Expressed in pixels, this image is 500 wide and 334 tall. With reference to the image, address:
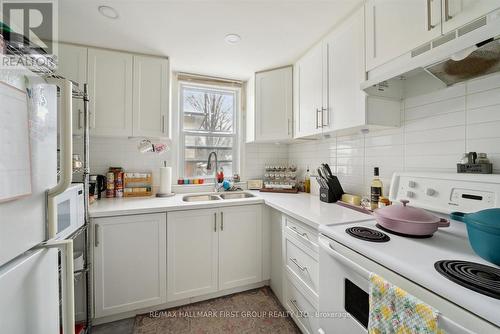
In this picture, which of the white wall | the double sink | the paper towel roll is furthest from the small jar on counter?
the paper towel roll

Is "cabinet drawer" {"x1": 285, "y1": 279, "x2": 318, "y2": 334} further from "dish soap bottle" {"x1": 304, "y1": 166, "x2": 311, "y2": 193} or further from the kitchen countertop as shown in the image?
"dish soap bottle" {"x1": 304, "y1": 166, "x2": 311, "y2": 193}

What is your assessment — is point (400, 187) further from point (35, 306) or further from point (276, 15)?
point (35, 306)

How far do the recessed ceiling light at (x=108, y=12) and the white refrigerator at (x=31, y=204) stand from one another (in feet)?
3.14

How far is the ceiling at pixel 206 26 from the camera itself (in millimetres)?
1326

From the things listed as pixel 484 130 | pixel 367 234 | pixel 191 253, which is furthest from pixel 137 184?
pixel 484 130

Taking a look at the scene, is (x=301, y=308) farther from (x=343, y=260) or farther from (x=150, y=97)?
(x=150, y=97)

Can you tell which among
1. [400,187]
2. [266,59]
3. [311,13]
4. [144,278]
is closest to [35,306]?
[144,278]

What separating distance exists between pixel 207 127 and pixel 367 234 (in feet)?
6.84

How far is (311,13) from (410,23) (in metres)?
0.65

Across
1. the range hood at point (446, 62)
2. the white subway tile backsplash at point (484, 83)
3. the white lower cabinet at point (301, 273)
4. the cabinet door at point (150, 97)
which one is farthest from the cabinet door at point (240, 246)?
the white subway tile backsplash at point (484, 83)

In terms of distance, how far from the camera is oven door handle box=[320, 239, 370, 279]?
760 mm

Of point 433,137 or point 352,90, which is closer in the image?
point 433,137

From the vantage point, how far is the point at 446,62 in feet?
3.01

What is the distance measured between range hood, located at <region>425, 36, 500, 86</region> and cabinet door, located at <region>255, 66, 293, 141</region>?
1.24 meters
